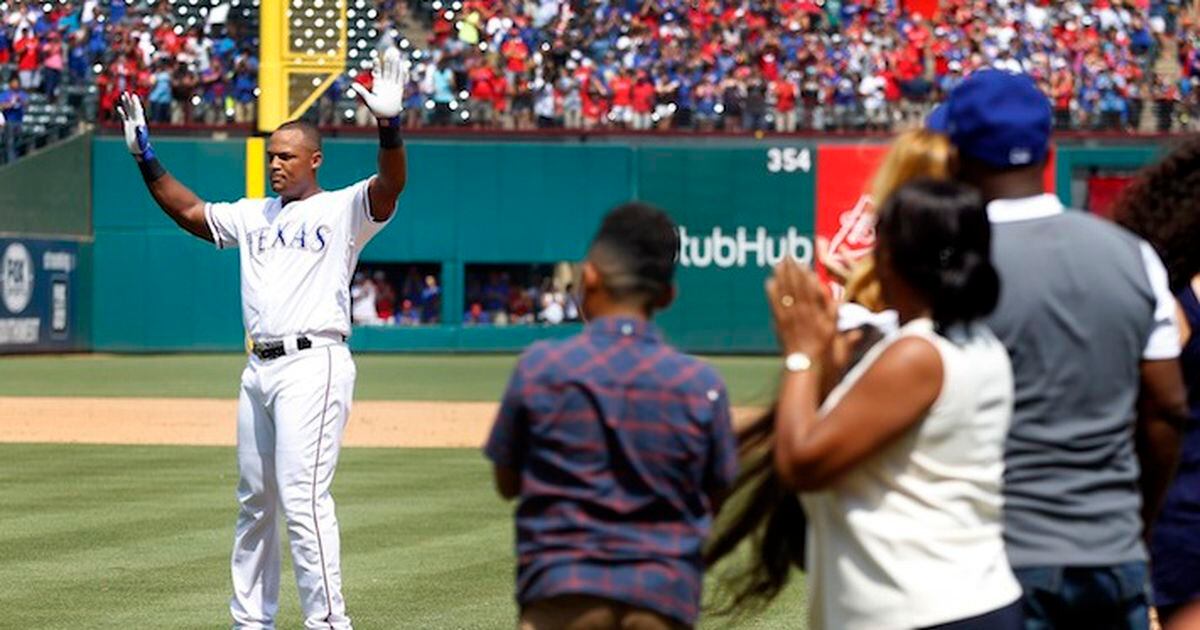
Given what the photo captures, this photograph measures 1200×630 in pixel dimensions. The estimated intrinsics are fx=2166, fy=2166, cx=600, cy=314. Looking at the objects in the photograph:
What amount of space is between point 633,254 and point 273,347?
369 cm

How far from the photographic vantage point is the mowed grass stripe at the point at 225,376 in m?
25.7

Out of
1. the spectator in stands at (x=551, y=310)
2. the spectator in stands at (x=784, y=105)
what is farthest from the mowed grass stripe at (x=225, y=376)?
the spectator in stands at (x=784, y=105)

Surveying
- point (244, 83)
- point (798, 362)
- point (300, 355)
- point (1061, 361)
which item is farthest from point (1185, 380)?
point (244, 83)

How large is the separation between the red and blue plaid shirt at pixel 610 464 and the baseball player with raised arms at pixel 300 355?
3551mm

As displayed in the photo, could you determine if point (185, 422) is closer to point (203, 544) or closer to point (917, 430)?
point (203, 544)

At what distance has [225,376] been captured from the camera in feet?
97.1

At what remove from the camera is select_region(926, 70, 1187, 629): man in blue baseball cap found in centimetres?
418

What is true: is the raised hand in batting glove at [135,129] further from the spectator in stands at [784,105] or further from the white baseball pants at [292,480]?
the spectator in stands at [784,105]

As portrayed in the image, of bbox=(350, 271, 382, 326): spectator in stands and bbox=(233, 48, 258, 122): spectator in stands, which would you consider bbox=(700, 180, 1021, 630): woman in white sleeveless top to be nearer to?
bbox=(350, 271, 382, 326): spectator in stands

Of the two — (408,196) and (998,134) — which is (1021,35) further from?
(998,134)

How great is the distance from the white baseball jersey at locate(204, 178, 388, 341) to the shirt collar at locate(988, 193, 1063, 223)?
13.1 ft

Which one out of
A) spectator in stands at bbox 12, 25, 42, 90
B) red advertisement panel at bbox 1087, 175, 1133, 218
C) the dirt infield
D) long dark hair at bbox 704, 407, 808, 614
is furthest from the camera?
spectator in stands at bbox 12, 25, 42, 90

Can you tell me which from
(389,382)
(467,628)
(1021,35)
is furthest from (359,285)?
(467,628)

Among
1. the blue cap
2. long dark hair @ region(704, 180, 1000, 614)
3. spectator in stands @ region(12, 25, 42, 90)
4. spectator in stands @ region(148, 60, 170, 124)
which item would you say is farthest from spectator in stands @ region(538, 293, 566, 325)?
long dark hair @ region(704, 180, 1000, 614)
